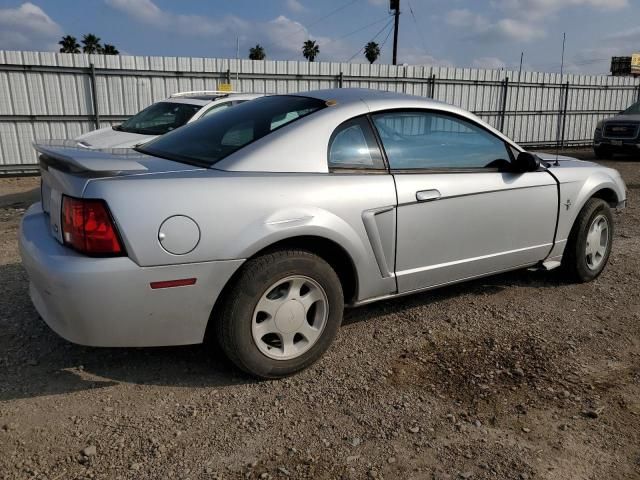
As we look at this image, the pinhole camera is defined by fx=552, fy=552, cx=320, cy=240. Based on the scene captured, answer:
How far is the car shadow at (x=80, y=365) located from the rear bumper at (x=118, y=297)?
1.25 ft

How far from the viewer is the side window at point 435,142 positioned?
3.38 m

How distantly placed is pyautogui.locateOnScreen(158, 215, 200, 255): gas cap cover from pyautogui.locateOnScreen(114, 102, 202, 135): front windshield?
6.00m

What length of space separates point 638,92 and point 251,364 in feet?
71.8

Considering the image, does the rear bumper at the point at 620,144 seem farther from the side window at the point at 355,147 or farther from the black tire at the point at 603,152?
the side window at the point at 355,147

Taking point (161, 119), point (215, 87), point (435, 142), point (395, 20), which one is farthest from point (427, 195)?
point (395, 20)

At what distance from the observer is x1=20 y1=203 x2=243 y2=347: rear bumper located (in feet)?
8.07

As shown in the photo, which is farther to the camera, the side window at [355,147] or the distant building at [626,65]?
the distant building at [626,65]

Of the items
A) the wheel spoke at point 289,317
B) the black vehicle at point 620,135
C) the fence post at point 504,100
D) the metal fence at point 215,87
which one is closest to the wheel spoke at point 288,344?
the wheel spoke at point 289,317

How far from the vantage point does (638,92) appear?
794 inches

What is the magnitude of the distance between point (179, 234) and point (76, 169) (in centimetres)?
59

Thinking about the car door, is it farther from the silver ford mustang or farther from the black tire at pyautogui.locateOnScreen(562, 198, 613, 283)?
the black tire at pyautogui.locateOnScreen(562, 198, 613, 283)

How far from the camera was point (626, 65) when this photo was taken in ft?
88.5

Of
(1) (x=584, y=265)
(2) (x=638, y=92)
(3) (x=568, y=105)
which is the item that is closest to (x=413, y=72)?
(3) (x=568, y=105)

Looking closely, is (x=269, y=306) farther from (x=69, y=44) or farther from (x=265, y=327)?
(x=69, y=44)
